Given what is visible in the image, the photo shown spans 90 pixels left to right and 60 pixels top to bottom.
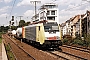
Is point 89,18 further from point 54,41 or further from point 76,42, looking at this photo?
point 54,41

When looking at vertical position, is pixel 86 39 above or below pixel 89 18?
below

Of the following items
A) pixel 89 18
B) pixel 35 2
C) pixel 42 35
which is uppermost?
pixel 35 2

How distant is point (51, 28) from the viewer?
81.0 ft

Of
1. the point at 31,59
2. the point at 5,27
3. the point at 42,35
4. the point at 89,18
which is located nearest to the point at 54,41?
the point at 42,35

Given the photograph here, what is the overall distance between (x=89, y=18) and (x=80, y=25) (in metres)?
11.0

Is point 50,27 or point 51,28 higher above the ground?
point 50,27

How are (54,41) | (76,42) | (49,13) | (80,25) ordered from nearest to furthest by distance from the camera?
(54,41)
(76,42)
(80,25)
(49,13)

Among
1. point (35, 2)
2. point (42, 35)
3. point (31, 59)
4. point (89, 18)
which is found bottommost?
point (31, 59)

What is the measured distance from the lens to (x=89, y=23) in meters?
63.2

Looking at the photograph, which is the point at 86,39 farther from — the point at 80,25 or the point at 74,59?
the point at 80,25

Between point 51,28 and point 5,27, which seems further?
point 5,27

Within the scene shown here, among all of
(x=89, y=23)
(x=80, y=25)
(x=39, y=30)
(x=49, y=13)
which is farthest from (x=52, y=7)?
(x=39, y=30)

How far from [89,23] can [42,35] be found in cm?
4061

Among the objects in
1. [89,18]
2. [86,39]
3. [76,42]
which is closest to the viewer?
[86,39]
